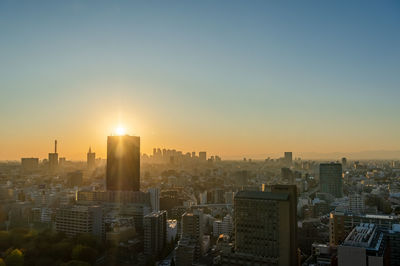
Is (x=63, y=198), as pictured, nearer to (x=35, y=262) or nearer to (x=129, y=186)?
(x=129, y=186)

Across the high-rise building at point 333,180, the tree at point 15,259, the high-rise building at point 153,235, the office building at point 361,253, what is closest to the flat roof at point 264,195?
the office building at point 361,253

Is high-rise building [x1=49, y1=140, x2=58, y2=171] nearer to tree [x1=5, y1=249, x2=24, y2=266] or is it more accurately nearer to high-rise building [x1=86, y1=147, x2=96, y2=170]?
high-rise building [x1=86, y1=147, x2=96, y2=170]

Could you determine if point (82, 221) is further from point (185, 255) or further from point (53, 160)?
point (53, 160)

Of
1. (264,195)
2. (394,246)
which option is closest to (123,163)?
(264,195)

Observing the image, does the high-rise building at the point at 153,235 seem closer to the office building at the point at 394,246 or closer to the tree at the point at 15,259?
the tree at the point at 15,259

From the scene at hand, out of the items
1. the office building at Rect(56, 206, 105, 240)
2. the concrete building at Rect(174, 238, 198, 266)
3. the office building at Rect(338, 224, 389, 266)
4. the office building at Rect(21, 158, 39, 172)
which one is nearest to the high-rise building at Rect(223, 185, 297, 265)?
the office building at Rect(338, 224, 389, 266)

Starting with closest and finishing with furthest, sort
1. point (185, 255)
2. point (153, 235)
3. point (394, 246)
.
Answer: point (394, 246) < point (185, 255) < point (153, 235)
